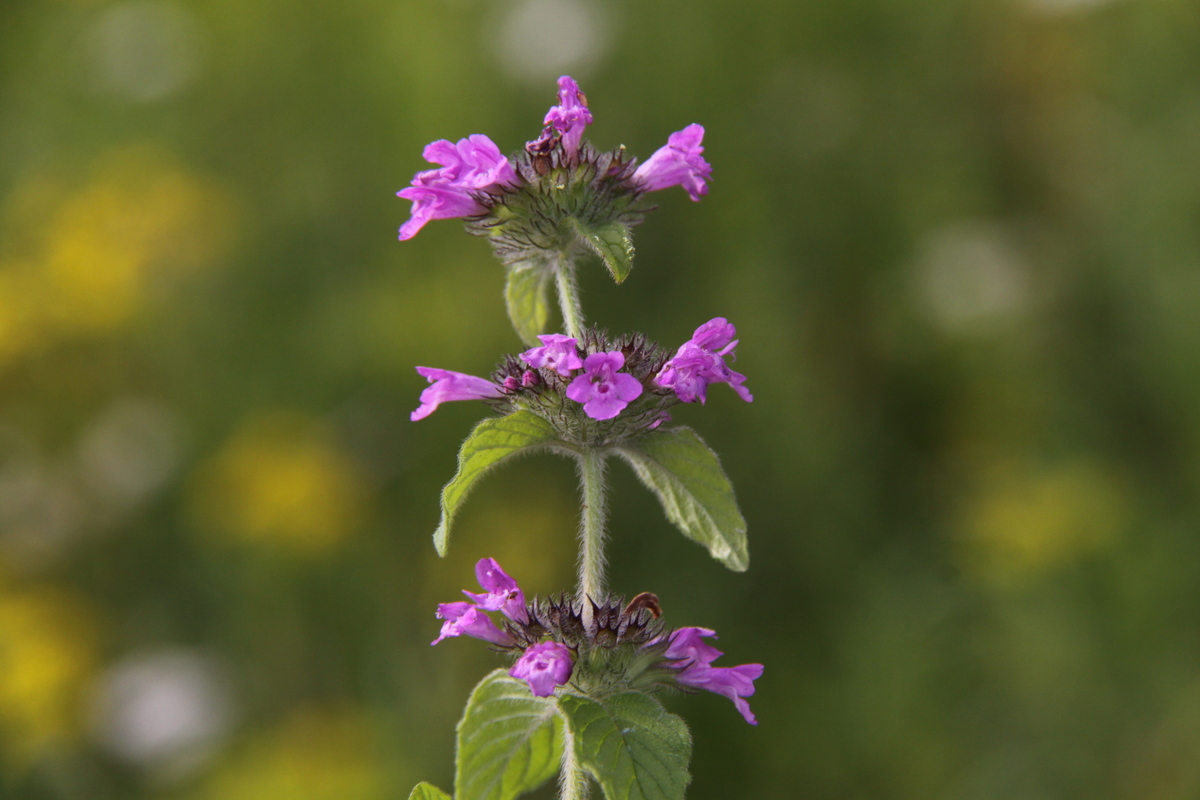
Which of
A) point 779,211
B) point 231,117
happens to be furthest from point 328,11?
point 779,211

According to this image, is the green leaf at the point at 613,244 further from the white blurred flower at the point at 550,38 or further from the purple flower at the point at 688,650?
the white blurred flower at the point at 550,38

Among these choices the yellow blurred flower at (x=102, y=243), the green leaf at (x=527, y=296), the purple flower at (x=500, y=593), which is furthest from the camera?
the yellow blurred flower at (x=102, y=243)

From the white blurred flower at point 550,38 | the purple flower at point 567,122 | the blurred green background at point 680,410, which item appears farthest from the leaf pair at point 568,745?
the white blurred flower at point 550,38

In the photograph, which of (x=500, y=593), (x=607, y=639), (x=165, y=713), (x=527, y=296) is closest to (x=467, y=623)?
(x=500, y=593)

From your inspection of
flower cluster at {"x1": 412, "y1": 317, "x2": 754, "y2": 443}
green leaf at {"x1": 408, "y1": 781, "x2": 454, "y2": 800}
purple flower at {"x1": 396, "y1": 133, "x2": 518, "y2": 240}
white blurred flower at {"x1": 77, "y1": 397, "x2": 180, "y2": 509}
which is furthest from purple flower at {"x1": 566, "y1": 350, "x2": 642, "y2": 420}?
white blurred flower at {"x1": 77, "y1": 397, "x2": 180, "y2": 509}

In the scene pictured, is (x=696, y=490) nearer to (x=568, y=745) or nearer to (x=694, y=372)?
(x=694, y=372)

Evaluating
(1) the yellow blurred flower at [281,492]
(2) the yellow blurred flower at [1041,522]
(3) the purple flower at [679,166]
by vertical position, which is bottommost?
(1) the yellow blurred flower at [281,492]

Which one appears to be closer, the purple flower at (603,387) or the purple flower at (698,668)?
the purple flower at (603,387)
